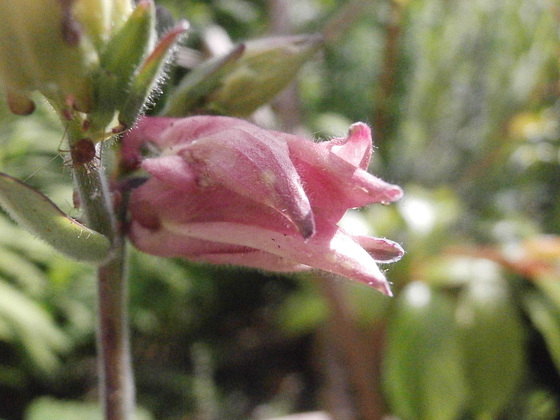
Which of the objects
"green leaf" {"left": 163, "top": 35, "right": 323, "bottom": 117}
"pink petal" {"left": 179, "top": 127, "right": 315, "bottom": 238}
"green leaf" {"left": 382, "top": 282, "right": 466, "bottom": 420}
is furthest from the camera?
"green leaf" {"left": 382, "top": 282, "right": 466, "bottom": 420}

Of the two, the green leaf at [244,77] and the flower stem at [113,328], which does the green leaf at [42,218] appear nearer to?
the flower stem at [113,328]

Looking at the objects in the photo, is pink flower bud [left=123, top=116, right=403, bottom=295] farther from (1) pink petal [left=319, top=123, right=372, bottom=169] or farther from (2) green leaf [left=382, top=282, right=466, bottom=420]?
(2) green leaf [left=382, top=282, right=466, bottom=420]

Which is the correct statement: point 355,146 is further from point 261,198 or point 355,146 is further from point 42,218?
point 42,218

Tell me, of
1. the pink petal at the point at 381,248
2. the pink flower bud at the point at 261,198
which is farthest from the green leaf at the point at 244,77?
the pink petal at the point at 381,248

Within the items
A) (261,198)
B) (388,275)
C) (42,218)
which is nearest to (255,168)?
(261,198)

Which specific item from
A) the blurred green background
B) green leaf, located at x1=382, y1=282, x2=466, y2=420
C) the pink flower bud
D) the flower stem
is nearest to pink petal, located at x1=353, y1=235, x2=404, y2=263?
the pink flower bud

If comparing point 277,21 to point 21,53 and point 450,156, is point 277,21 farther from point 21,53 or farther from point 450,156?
point 21,53

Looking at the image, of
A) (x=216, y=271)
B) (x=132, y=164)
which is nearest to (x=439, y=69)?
(x=216, y=271)
